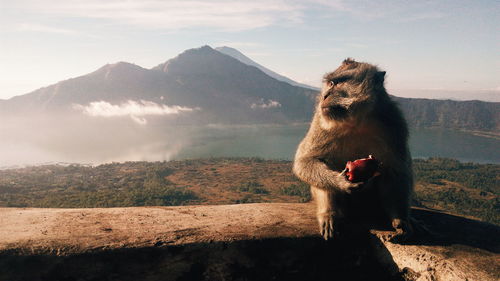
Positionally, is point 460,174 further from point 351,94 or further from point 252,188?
point 351,94

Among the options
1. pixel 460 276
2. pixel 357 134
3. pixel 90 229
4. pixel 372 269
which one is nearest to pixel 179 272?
pixel 90 229

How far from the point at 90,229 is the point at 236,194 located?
225 feet

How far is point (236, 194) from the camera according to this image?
235ft

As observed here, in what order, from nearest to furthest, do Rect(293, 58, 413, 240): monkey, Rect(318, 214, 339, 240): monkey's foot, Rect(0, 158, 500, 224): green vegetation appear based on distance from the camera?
1. Rect(318, 214, 339, 240): monkey's foot
2. Rect(293, 58, 413, 240): monkey
3. Rect(0, 158, 500, 224): green vegetation

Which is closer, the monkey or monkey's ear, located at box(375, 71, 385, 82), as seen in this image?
the monkey

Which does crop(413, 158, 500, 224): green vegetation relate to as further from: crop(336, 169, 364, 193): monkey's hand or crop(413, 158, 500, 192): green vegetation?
crop(336, 169, 364, 193): monkey's hand

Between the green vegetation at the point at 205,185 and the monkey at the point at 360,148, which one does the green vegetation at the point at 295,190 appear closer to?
the green vegetation at the point at 205,185

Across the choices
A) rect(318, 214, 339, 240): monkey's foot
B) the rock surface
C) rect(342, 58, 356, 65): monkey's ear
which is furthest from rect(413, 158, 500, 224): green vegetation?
the rock surface

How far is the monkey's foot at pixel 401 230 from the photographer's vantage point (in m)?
3.88

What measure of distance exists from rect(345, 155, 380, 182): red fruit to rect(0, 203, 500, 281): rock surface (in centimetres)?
76

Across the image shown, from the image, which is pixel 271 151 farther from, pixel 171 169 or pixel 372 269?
pixel 372 269

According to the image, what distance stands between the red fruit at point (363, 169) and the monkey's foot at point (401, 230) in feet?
2.67

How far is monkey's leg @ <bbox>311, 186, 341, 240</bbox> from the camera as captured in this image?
4.04 m

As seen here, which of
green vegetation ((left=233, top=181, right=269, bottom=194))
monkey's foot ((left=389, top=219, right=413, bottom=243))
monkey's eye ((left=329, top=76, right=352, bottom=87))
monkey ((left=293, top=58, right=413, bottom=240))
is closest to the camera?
monkey's foot ((left=389, top=219, right=413, bottom=243))
